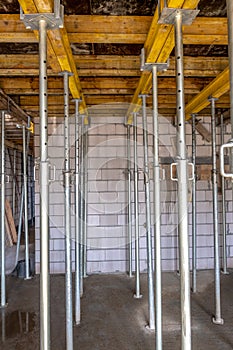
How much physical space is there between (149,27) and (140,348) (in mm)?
2734

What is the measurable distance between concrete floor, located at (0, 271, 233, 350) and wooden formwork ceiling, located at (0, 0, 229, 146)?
2453 mm

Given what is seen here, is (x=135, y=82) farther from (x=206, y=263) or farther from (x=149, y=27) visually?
(x=206, y=263)

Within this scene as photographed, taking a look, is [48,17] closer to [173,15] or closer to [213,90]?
[173,15]

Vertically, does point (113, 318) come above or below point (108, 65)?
below

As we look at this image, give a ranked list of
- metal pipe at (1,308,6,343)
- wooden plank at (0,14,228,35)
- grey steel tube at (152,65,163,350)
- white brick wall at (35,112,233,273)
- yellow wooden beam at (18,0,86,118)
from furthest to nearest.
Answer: white brick wall at (35,112,233,273) → metal pipe at (1,308,6,343) → grey steel tube at (152,65,163,350) → wooden plank at (0,14,228,35) → yellow wooden beam at (18,0,86,118)

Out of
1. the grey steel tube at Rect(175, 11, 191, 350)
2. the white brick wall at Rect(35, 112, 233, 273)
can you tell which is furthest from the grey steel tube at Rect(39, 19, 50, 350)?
the white brick wall at Rect(35, 112, 233, 273)

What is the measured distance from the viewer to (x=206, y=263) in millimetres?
5070

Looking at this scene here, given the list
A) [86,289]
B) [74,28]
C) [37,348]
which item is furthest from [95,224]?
[74,28]

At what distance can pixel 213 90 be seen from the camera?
3176 mm

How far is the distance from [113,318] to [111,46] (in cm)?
281

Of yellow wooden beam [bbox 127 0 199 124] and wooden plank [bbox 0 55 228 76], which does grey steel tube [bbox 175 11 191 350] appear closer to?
yellow wooden beam [bbox 127 0 199 124]

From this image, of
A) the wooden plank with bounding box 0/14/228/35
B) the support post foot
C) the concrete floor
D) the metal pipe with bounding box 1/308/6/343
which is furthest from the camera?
the support post foot

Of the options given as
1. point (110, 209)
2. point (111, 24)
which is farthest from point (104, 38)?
point (110, 209)

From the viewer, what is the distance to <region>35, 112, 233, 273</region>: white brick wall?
495 cm
